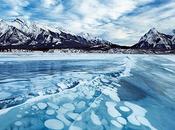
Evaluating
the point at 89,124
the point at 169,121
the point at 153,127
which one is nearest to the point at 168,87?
the point at 169,121

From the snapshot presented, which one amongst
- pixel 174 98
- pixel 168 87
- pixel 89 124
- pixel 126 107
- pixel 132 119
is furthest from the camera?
pixel 168 87

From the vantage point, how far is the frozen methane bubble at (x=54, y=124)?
5.67 meters

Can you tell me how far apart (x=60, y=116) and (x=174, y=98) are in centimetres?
462

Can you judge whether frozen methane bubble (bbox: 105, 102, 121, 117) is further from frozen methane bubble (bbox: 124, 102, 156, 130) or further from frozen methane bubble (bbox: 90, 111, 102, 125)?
frozen methane bubble (bbox: 90, 111, 102, 125)

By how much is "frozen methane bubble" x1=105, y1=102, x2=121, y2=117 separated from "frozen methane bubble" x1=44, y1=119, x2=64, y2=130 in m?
1.54

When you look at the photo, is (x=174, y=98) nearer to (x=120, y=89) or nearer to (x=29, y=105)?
(x=120, y=89)

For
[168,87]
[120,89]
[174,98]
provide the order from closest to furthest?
[174,98], [120,89], [168,87]

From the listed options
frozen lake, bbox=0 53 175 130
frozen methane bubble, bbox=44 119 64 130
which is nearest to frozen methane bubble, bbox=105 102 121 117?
frozen lake, bbox=0 53 175 130

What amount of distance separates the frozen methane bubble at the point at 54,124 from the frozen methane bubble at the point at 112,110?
1541 mm

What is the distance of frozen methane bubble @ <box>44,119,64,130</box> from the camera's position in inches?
223

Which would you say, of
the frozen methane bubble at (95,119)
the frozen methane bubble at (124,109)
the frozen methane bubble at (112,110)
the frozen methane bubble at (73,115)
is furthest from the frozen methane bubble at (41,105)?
the frozen methane bubble at (124,109)

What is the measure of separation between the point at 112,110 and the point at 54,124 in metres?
1.98

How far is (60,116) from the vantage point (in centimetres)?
633

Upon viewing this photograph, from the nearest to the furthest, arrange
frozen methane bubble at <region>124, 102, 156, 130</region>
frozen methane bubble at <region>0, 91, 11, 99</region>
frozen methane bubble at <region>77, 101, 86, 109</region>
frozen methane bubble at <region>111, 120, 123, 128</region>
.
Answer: frozen methane bubble at <region>111, 120, 123, 128</region> → frozen methane bubble at <region>124, 102, 156, 130</region> → frozen methane bubble at <region>77, 101, 86, 109</region> → frozen methane bubble at <region>0, 91, 11, 99</region>
